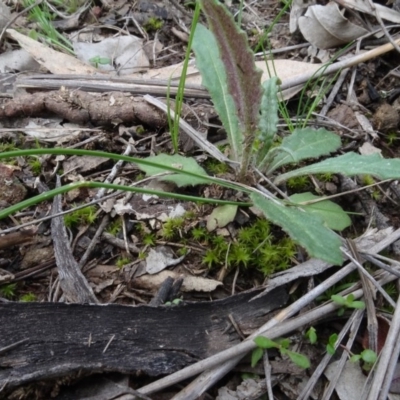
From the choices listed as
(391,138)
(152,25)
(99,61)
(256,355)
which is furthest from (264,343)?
(152,25)

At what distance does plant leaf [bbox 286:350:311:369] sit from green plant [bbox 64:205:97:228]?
782 millimetres

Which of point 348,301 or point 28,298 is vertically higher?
point 348,301

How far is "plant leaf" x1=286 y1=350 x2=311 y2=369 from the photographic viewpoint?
1.14 m

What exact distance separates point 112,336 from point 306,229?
615 mm

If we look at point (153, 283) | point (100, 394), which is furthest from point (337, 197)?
point (100, 394)

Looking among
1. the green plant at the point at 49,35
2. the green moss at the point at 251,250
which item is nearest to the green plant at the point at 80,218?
the green moss at the point at 251,250

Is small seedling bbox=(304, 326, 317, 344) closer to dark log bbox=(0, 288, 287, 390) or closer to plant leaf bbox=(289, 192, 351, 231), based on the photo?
dark log bbox=(0, 288, 287, 390)

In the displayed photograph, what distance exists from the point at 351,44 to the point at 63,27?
5.13ft

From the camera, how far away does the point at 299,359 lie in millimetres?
1148

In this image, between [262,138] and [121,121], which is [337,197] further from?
[121,121]

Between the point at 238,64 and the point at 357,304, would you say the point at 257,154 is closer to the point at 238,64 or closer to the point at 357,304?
the point at 238,64

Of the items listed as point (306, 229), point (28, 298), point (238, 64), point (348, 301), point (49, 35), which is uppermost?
point (238, 64)

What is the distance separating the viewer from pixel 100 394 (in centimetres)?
118

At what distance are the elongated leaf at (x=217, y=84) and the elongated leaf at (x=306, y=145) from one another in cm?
15
